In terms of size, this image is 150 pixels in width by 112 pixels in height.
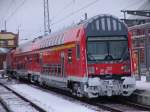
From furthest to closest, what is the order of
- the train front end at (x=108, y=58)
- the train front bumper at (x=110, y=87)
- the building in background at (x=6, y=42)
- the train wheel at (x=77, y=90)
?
the building in background at (x=6, y=42)
the train wheel at (x=77, y=90)
the train front end at (x=108, y=58)
the train front bumper at (x=110, y=87)

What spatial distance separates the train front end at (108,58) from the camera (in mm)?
18641

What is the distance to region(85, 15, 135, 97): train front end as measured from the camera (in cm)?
1864

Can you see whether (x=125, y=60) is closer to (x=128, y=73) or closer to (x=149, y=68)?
(x=128, y=73)

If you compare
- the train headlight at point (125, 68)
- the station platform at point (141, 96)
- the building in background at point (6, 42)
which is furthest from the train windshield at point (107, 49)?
the building in background at point (6, 42)

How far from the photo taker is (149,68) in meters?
23.3

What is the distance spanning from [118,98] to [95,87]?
2470 millimetres

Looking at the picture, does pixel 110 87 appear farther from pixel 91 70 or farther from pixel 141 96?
pixel 141 96

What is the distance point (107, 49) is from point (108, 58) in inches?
15.0

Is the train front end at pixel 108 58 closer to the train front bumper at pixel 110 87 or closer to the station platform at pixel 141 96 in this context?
the train front bumper at pixel 110 87

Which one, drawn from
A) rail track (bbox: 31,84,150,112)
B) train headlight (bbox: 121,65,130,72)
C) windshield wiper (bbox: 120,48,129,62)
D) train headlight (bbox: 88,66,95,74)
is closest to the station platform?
rail track (bbox: 31,84,150,112)

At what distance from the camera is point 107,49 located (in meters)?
19.2

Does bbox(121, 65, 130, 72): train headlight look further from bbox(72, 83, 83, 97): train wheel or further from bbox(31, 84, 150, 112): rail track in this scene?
bbox(72, 83, 83, 97): train wheel

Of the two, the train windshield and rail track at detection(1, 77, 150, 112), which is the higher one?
the train windshield

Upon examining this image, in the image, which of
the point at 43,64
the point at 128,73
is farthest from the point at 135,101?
the point at 43,64
